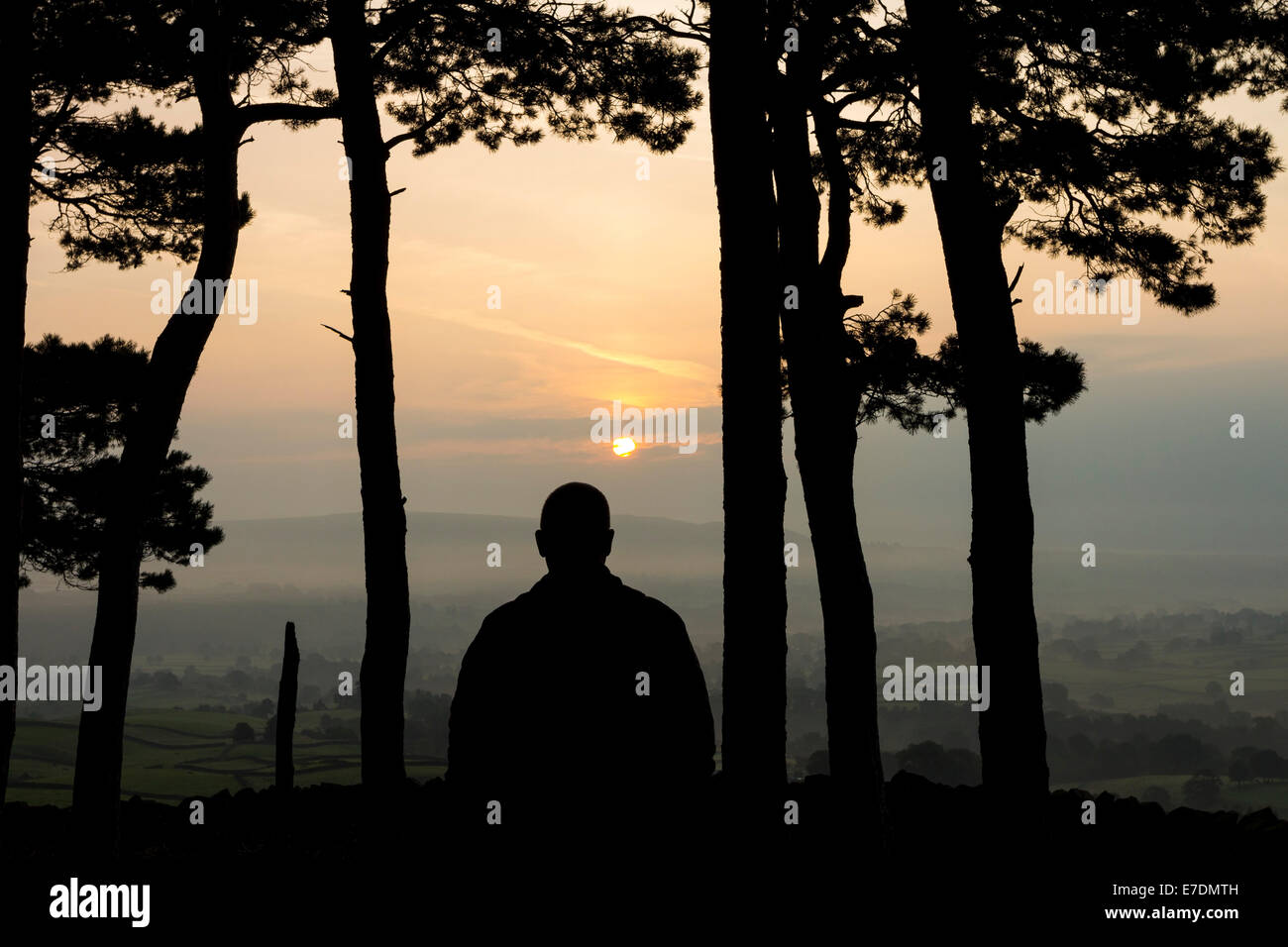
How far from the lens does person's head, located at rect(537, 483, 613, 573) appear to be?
3166 mm

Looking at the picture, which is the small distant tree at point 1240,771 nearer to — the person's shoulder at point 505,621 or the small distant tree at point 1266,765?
the small distant tree at point 1266,765

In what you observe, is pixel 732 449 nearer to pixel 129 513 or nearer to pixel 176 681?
pixel 129 513

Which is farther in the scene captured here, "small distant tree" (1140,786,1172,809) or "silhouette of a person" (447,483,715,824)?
"small distant tree" (1140,786,1172,809)

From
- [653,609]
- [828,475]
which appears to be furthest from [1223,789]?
[653,609]

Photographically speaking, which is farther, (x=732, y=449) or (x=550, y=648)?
(x=732, y=449)

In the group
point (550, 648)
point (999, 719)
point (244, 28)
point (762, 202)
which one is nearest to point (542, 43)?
point (244, 28)

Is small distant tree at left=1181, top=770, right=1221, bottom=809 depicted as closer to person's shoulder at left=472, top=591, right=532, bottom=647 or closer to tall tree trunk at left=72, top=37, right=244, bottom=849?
tall tree trunk at left=72, top=37, right=244, bottom=849

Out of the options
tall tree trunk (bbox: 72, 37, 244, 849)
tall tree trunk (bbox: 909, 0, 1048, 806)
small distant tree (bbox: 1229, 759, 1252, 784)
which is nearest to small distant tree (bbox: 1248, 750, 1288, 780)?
small distant tree (bbox: 1229, 759, 1252, 784)

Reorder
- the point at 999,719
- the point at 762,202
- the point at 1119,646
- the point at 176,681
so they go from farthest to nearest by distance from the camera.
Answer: the point at 1119,646
the point at 176,681
the point at 762,202
the point at 999,719

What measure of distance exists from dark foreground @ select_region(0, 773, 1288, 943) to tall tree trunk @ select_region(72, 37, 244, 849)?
1.60ft

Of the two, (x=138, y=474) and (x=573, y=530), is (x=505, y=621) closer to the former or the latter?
(x=573, y=530)
